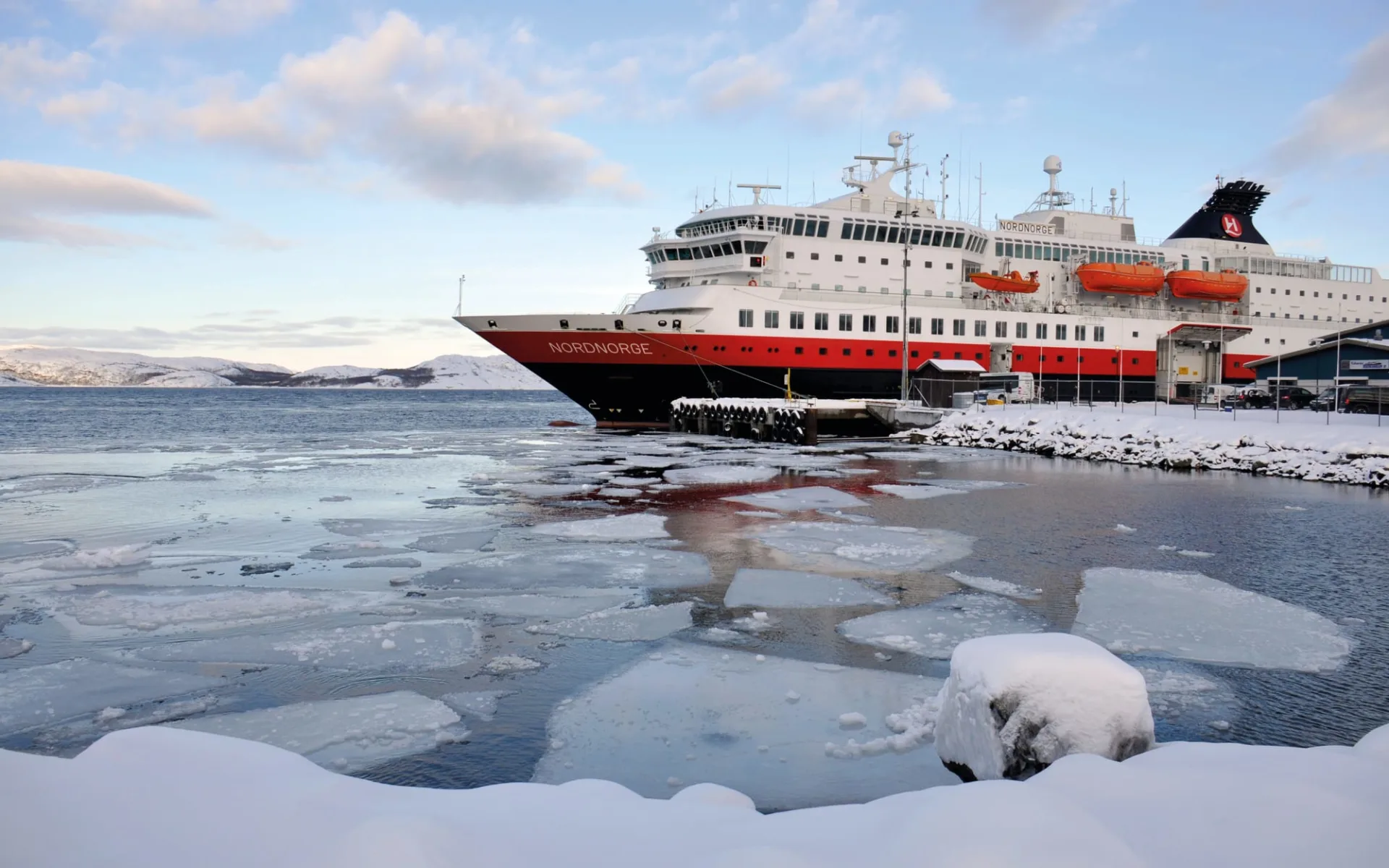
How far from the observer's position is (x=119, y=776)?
3268 mm

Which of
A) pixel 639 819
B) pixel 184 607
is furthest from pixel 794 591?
pixel 184 607

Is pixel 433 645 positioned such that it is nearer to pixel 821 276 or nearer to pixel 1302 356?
pixel 821 276

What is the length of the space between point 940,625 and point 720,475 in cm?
1236

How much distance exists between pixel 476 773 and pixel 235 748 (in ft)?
4.43

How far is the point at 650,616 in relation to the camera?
789 cm

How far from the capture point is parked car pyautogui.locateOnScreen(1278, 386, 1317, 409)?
1435 inches

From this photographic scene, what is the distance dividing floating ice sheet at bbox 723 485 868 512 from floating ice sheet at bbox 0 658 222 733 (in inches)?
390

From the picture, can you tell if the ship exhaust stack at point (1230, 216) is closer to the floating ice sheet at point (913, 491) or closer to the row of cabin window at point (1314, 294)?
the row of cabin window at point (1314, 294)

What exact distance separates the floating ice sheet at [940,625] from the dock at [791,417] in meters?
22.4

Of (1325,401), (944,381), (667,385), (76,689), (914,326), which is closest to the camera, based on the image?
(76,689)

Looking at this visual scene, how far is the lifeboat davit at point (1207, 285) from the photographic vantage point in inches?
1774

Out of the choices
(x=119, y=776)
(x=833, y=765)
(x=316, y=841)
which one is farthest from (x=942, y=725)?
(x=119, y=776)

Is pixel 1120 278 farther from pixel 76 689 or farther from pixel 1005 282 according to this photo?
pixel 76 689

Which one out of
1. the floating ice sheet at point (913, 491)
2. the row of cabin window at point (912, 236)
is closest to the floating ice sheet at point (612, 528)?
the floating ice sheet at point (913, 491)
